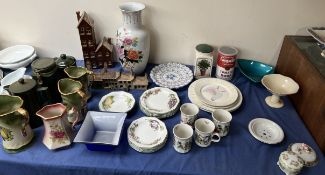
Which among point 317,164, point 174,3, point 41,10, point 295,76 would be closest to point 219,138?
point 317,164

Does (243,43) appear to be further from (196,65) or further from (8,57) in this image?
(8,57)

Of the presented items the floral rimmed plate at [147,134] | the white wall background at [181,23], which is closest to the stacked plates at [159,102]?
the floral rimmed plate at [147,134]

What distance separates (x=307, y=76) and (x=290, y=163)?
357 millimetres

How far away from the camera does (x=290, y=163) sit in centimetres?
78

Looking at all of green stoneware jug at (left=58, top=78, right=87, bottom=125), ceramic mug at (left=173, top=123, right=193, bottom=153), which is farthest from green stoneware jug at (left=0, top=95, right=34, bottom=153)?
ceramic mug at (left=173, top=123, right=193, bottom=153)

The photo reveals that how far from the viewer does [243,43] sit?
1.18 meters

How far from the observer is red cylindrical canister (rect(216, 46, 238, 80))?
1.10m

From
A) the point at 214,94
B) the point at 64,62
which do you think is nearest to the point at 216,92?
the point at 214,94

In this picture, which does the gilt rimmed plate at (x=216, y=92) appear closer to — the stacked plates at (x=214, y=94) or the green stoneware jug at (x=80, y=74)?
the stacked plates at (x=214, y=94)

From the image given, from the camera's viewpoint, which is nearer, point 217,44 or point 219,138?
point 219,138

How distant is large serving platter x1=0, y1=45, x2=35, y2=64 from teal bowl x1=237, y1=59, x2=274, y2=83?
38.8 inches

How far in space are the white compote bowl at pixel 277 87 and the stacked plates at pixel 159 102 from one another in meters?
0.37

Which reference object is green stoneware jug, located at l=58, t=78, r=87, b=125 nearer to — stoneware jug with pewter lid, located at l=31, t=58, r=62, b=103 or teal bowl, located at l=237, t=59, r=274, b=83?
stoneware jug with pewter lid, located at l=31, t=58, r=62, b=103

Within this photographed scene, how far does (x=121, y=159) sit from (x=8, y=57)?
2.65 feet
